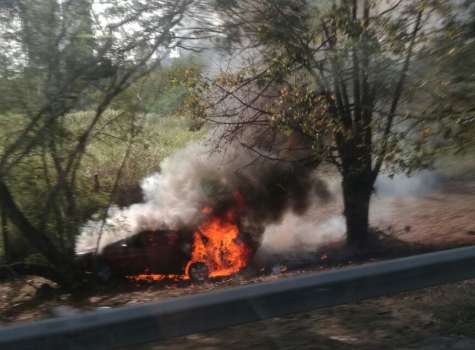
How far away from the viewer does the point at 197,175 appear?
15023 mm

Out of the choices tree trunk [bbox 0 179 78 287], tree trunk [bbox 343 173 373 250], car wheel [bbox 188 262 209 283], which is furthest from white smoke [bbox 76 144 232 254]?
tree trunk [bbox 343 173 373 250]

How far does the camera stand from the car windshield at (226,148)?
9.11 metres

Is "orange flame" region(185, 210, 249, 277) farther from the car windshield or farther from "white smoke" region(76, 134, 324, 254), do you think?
"white smoke" region(76, 134, 324, 254)

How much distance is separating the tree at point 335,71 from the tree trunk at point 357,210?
2.11 feet

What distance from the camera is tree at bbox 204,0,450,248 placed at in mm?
10477

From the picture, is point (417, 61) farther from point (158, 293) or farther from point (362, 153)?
point (158, 293)

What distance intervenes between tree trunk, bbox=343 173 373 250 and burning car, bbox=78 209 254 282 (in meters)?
2.33

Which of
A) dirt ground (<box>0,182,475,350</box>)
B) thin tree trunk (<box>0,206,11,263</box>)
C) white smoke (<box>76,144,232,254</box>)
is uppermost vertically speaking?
white smoke (<box>76,144,232,254</box>)

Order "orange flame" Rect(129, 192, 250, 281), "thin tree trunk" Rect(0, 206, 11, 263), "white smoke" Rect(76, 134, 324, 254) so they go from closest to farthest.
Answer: "thin tree trunk" Rect(0, 206, 11, 263) → "orange flame" Rect(129, 192, 250, 281) → "white smoke" Rect(76, 134, 324, 254)

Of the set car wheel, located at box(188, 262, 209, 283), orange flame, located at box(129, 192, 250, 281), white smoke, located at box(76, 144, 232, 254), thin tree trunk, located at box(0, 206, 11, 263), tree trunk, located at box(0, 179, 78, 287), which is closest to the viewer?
tree trunk, located at box(0, 179, 78, 287)

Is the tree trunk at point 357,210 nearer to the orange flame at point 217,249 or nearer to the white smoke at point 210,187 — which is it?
the white smoke at point 210,187

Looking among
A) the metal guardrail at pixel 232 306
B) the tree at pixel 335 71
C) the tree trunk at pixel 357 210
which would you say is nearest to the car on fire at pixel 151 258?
the tree at pixel 335 71

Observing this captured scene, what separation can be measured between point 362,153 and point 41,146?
5708mm

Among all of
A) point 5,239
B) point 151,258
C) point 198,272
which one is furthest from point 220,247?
point 5,239
